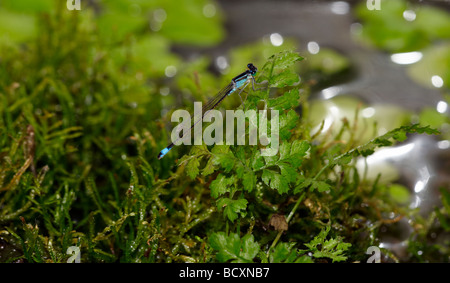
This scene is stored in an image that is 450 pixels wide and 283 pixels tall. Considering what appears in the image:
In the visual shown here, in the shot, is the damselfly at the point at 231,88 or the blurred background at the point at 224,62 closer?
the damselfly at the point at 231,88

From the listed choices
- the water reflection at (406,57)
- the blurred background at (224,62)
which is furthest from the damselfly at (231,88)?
the water reflection at (406,57)

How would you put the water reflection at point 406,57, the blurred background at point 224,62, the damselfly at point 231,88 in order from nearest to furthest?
the damselfly at point 231,88, the blurred background at point 224,62, the water reflection at point 406,57

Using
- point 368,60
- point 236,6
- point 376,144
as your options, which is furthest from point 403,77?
point 376,144

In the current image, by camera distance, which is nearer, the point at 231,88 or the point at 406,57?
the point at 231,88

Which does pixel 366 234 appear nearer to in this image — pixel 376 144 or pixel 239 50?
pixel 376 144

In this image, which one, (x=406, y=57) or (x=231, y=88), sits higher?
(x=406, y=57)

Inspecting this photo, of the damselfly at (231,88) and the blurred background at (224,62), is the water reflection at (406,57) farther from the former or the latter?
the damselfly at (231,88)

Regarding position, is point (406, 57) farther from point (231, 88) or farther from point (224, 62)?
point (231, 88)

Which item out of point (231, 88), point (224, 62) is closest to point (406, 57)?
point (224, 62)
